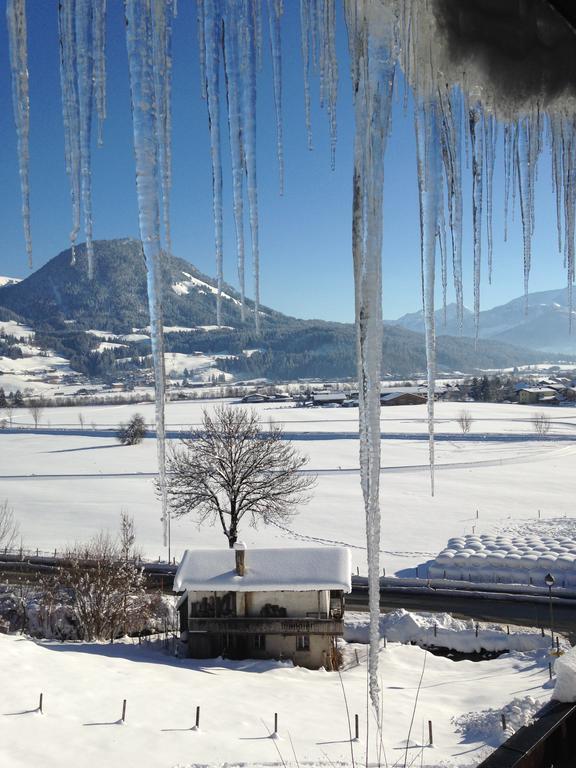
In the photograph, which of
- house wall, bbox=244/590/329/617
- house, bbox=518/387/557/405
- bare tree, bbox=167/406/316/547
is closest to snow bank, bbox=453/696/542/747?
house wall, bbox=244/590/329/617

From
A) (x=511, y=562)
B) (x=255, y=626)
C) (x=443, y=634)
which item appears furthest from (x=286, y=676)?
(x=511, y=562)

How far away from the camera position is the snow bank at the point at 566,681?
1.85m

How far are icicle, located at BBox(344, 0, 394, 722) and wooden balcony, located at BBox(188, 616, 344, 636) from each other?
52.3 feet

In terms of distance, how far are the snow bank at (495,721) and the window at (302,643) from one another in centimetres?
560

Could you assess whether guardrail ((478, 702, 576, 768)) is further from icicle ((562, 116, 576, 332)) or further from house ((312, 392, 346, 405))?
house ((312, 392, 346, 405))

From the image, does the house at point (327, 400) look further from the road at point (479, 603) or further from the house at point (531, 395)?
the road at point (479, 603)

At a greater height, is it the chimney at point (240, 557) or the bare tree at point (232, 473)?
the bare tree at point (232, 473)

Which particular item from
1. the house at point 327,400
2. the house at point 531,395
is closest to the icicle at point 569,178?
the house at point 327,400

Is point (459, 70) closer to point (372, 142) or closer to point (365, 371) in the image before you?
point (372, 142)

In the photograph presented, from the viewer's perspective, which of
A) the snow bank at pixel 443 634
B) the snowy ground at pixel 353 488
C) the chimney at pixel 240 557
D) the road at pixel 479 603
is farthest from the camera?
the snowy ground at pixel 353 488

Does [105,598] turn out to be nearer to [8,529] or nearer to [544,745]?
[8,529]

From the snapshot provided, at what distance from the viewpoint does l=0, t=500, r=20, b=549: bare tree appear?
92.4 feet

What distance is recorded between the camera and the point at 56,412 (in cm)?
10125

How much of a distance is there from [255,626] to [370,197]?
55.2 feet
